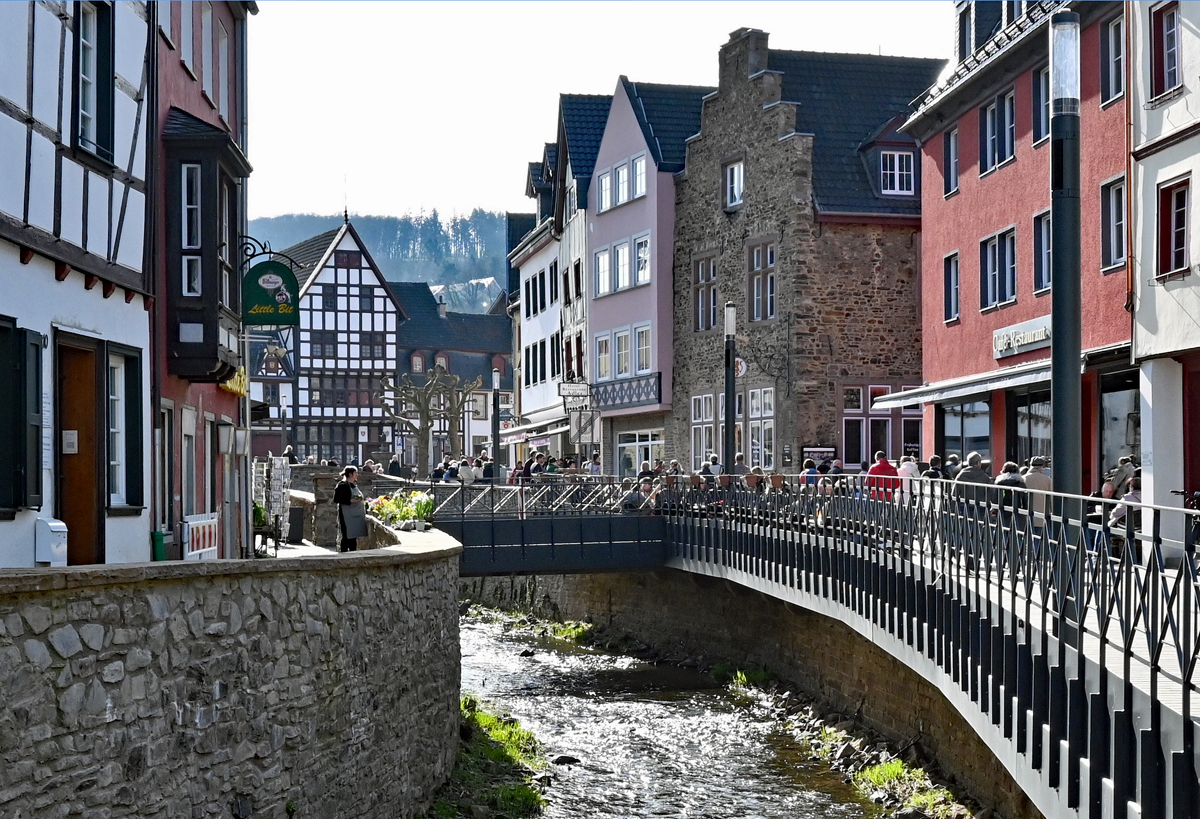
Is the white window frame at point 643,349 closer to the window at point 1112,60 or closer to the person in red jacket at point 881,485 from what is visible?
the window at point 1112,60

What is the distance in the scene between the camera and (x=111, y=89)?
15.2 metres

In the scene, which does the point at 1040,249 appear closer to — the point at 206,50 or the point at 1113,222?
the point at 1113,222

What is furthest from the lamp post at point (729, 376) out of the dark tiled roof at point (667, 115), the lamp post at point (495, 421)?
the dark tiled roof at point (667, 115)

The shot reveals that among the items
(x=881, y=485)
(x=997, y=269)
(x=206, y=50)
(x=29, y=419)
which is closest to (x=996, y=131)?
(x=997, y=269)

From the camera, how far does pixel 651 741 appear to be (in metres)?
22.1

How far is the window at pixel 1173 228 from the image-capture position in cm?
1898

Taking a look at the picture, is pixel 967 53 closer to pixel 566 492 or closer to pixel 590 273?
pixel 566 492

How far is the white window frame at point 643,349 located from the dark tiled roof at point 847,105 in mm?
7860

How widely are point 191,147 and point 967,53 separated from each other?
14423 millimetres

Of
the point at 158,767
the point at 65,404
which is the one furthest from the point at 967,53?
the point at 158,767

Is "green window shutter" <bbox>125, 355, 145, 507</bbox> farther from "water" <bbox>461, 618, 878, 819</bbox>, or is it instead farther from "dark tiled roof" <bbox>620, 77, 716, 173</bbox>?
"dark tiled roof" <bbox>620, 77, 716, 173</bbox>

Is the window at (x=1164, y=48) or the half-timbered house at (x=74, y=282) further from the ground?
the window at (x=1164, y=48)

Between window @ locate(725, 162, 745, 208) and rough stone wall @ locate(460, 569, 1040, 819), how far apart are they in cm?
951

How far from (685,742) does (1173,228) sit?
927 cm
